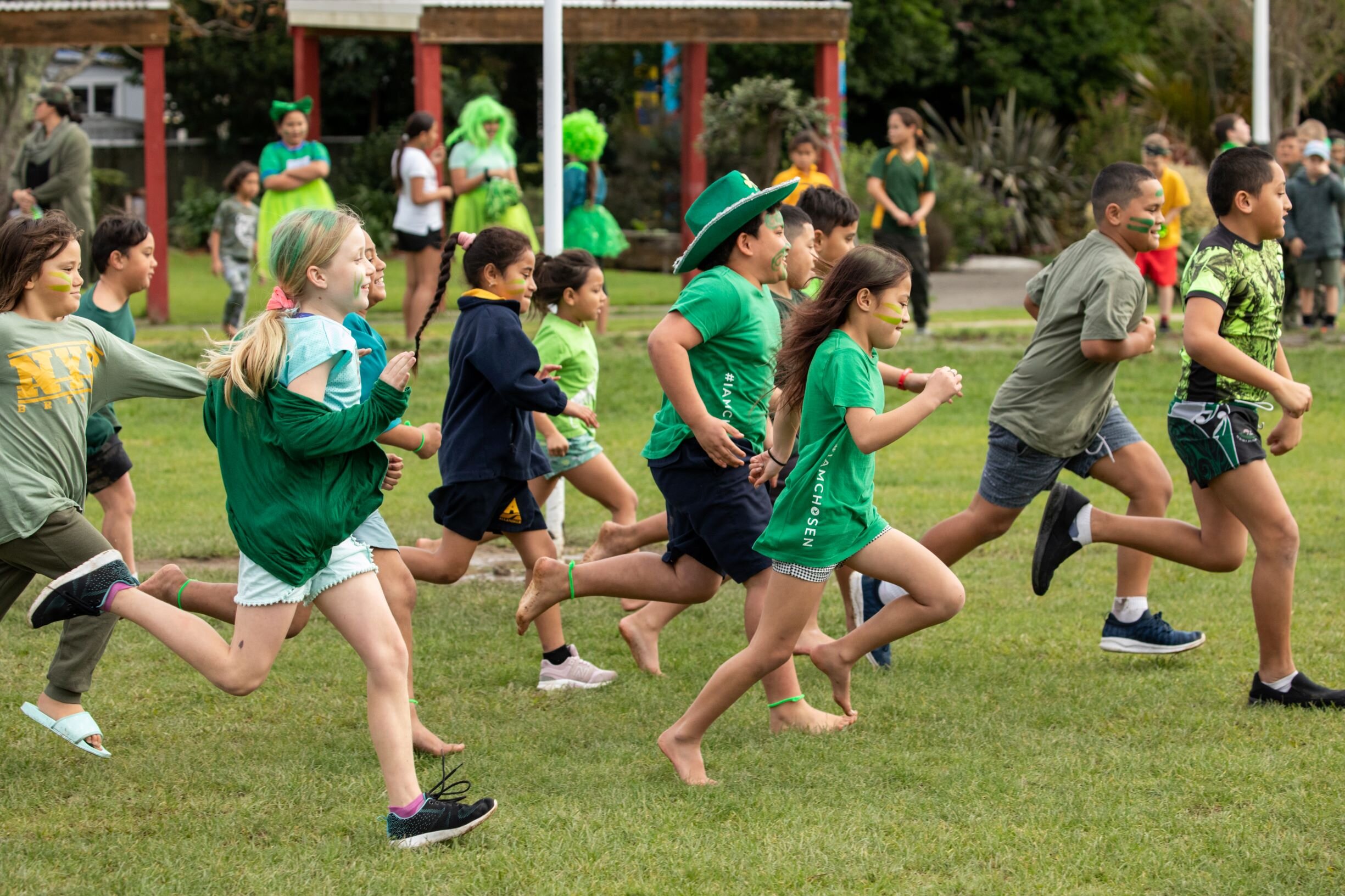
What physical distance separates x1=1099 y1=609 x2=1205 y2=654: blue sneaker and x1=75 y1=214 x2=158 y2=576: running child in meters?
3.92

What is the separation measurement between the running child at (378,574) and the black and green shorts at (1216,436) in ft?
8.77

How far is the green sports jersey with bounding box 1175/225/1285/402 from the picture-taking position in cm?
535

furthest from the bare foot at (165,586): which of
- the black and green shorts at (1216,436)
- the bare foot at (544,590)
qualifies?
the black and green shorts at (1216,436)

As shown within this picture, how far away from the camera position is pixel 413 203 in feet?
43.8

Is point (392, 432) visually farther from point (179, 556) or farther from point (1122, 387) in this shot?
point (1122, 387)

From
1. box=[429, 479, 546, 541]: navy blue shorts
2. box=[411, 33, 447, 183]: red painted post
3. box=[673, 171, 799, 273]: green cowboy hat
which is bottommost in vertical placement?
box=[429, 479, 546, 541]: navy blue shorts

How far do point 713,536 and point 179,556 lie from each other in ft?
12.8

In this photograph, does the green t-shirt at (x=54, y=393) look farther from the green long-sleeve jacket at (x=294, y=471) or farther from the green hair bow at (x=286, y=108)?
the green hair bow at (x=286, y=108)

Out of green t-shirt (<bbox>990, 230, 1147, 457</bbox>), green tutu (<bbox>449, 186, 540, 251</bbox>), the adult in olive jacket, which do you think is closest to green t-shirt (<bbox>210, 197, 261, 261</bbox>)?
the adult in olive jacket

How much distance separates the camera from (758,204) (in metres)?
5.09

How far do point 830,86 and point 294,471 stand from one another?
1371 cm

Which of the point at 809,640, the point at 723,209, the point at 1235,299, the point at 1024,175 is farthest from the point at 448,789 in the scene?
the point at 1024,175

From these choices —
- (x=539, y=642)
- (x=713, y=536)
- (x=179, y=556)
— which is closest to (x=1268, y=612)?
(x=713, y=536)

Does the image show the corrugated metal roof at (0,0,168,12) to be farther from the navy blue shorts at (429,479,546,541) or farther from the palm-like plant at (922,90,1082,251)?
the palm-like plant at (922,90,1082,251)
